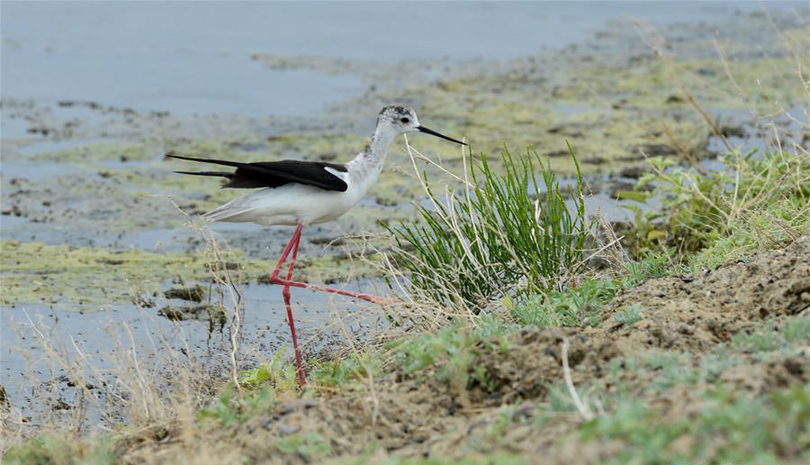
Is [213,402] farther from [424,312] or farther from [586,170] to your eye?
[586,170]

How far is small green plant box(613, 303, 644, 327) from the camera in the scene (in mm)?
4461

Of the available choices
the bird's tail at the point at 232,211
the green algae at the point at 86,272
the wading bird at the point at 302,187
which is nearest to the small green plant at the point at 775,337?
the wading bird at the point at 302,187

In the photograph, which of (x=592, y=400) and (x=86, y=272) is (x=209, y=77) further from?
(x=592, y=400)

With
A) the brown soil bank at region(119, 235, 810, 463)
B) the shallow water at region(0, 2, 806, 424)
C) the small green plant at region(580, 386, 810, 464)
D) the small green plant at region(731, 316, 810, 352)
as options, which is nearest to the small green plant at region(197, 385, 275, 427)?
the brown soil bank at region(119, 235, 810, 463)

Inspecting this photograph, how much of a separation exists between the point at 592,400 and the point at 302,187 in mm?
2694

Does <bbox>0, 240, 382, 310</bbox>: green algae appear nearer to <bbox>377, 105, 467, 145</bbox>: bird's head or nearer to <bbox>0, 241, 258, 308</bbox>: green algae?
<bbox>0, 241, 258, 308</bbox>: green algae

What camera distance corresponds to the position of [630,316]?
14.7 ft

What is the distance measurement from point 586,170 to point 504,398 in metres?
5.81

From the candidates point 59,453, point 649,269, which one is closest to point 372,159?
point 649,269

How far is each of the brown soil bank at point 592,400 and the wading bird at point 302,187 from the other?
4.41 ft

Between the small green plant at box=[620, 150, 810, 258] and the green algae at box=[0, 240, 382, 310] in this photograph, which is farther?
the green algae at box=[0, 240, 382, 310]

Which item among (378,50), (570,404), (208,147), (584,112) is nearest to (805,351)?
(570,404)

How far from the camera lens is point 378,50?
48.5 ft

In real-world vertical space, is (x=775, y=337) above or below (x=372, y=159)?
below
